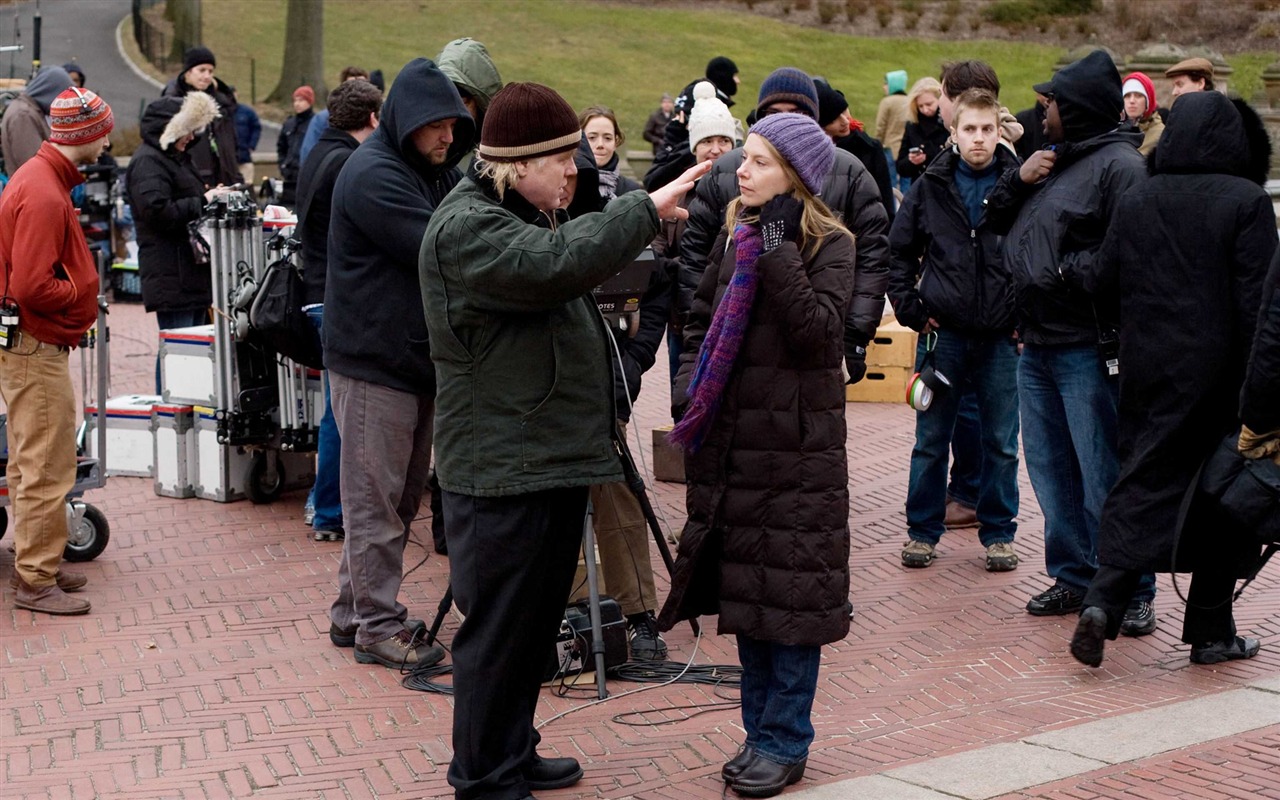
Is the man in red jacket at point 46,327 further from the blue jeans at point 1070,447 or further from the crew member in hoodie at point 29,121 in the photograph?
the blue jeans at point 1070,447

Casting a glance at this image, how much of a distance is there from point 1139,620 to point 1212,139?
2052 mm

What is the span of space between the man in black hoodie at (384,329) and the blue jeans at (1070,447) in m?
2.64

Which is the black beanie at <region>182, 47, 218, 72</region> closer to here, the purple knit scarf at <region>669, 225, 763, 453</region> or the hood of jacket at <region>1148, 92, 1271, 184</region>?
the hood of jacket at <region>1148, 92, 1271, 184</region>

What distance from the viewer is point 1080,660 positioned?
19.5ft

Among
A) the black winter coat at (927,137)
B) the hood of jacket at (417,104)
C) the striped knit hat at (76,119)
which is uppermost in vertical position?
the hood of jacket at (417,104)

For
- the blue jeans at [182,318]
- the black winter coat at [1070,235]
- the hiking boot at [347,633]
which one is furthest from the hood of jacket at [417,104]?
the blue jeans at [182,318]

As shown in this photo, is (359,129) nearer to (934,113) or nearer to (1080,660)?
(1080,660)

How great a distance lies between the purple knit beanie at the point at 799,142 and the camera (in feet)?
15.4

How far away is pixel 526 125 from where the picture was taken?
4363 mm

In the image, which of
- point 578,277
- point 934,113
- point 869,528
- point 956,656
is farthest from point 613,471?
point 934,113

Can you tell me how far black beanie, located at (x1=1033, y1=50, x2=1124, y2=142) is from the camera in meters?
6.42

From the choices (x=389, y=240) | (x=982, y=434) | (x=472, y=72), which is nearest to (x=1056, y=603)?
(x=982, y=434)

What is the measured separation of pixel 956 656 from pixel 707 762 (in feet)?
5.16

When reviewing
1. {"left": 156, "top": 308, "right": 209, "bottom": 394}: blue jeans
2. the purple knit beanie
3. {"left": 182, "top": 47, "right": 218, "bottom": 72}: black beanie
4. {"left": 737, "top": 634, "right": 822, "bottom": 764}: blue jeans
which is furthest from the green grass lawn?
{"left": 737, "top": 634, "right": 822, "bottom": 764}: blue jeans
